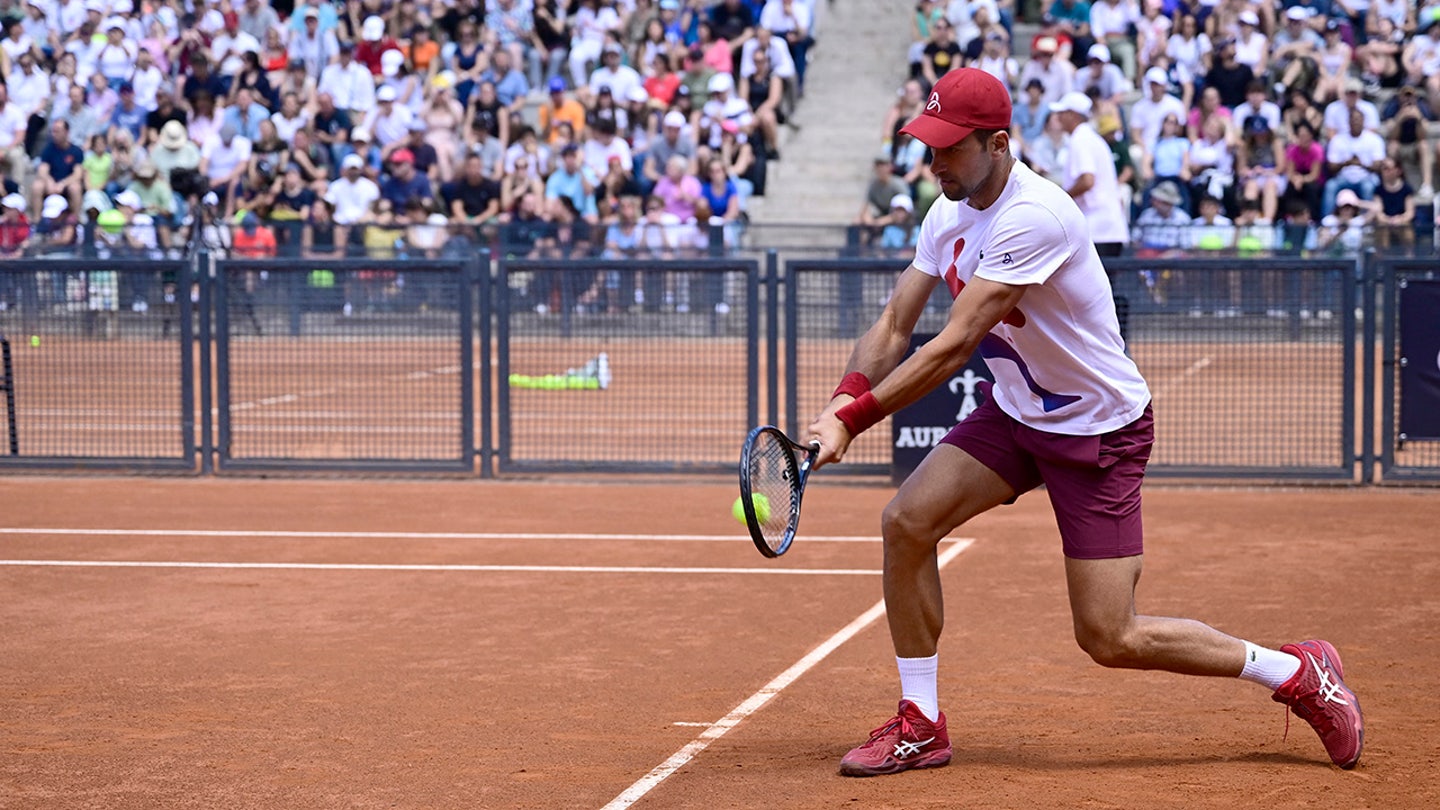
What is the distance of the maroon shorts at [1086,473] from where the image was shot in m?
5.48

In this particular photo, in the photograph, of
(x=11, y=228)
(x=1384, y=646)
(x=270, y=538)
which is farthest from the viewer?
(x=11, y=228)

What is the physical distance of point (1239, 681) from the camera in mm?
7023

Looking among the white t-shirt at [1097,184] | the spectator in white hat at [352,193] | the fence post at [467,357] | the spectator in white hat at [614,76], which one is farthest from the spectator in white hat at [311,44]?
the white t-shirt at [1097,184]

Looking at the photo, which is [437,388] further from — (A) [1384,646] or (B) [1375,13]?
(B) [1375,13]

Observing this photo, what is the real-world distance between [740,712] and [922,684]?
0.99m

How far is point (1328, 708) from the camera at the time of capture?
5613 millimetres

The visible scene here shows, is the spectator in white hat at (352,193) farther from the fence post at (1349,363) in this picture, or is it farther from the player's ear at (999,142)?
the player's ear at (999,142)

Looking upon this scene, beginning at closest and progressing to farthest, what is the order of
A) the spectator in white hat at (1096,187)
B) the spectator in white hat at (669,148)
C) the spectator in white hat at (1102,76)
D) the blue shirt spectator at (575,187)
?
the spectator in white hat at (1096,187) → the spectator in white hat at (1102,76) → the blue shirt spectator at (575,187) → the spectator in white hat at (669,148)

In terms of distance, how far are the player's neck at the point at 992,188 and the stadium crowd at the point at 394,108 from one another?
48.8 feet

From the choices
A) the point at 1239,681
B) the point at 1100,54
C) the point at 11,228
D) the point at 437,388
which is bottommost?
the point at 1239,681

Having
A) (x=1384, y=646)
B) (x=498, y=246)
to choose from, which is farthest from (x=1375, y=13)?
(x=1384, y=646)

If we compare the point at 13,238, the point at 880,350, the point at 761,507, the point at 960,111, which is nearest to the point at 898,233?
the point at 13,238

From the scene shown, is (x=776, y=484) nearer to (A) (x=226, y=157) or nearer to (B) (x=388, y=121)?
(B) (x=388, y=121)

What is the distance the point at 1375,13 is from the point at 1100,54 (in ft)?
12.4
